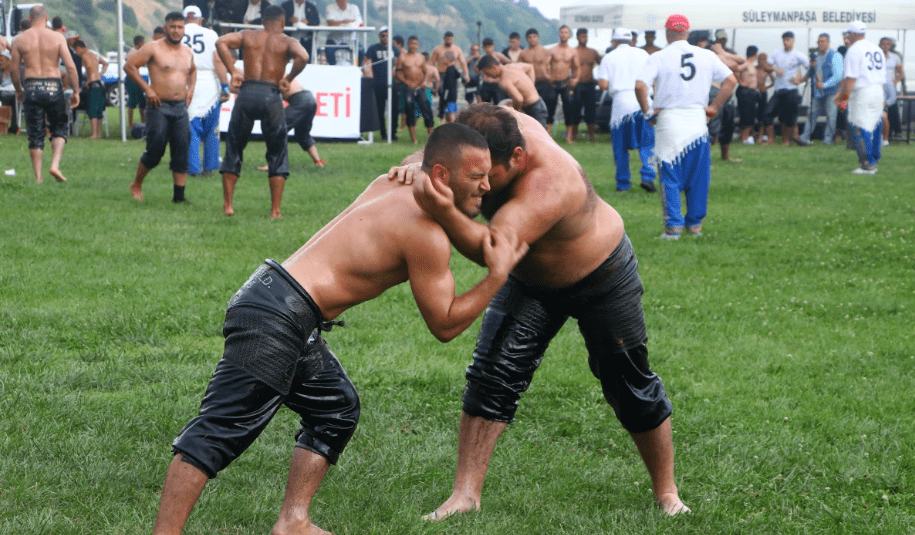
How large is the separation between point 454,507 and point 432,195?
4.57 feet

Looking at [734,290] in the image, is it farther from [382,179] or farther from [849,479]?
[382,179]

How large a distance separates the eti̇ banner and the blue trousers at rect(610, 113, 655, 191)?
6844 mm

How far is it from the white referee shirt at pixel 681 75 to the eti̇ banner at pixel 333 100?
9.39 metres

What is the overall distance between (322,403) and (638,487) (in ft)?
4.72

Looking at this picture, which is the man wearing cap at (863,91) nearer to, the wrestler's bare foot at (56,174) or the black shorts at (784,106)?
the black shorts at (784,106)

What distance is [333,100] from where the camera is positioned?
18.4 meters

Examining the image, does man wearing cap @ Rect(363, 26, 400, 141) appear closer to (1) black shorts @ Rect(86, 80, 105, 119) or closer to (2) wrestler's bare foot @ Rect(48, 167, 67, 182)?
(1) black shorts @ Rect(86, 80, 105, 119)

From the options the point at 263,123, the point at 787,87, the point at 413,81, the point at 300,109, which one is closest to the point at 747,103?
Answer: the point at 787,87

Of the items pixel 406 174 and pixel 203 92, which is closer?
pixel 406 174

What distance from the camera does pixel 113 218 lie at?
31.1 feet

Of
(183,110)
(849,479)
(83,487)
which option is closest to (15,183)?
(183,110)

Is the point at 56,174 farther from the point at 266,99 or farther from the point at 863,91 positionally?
the point at 863,91

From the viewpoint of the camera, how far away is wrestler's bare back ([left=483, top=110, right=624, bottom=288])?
3195 millimetres

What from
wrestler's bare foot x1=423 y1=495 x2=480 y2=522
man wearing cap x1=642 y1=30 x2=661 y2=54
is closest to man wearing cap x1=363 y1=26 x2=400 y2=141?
man wearing cap x1=642 y1=30 x2=661 y2=54
